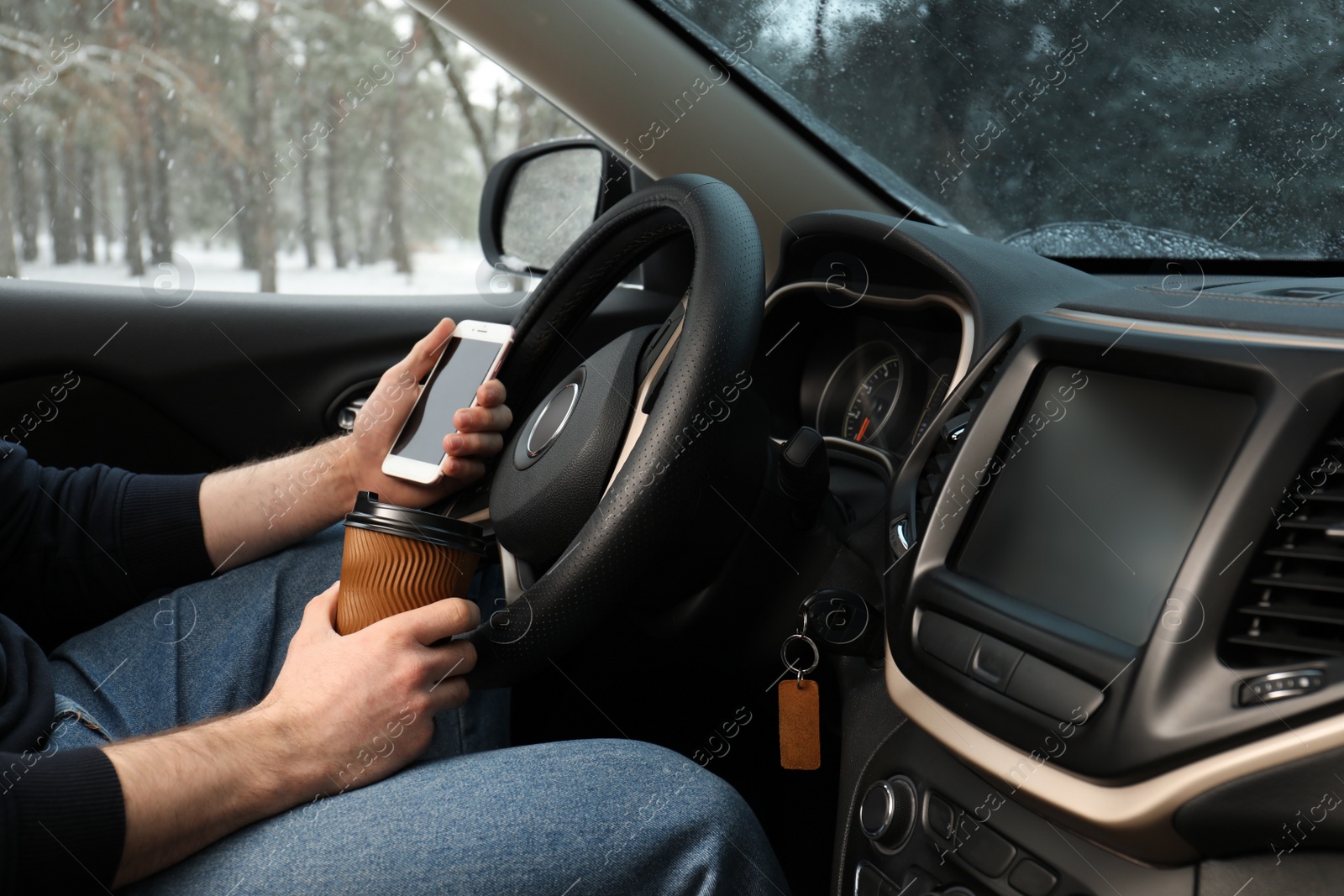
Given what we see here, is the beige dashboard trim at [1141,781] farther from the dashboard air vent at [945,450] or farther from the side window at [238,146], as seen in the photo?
the side window at [238,146]

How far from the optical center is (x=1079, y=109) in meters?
1.25

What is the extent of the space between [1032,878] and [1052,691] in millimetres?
150

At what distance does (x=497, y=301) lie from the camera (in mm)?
1959

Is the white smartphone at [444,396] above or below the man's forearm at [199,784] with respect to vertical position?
above

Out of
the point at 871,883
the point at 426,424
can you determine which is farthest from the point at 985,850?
the point at 426,424

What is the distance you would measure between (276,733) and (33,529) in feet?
2.15

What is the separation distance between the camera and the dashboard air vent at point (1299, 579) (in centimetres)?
62

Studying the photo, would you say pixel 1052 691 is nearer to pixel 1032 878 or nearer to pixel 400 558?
pixel 1032 878

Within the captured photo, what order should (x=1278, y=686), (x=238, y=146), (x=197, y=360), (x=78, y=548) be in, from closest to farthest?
(x=1278, y=686)
(x=78, y=548)
(x=197, y=360)
(x=238, y=146)

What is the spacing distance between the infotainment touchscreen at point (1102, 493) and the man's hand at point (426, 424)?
0.58 m

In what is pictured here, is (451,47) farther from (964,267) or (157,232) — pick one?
(157,232)

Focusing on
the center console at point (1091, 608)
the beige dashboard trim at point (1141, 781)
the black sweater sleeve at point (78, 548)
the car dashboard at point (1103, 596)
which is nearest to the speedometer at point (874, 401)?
the car dashboard at point (1103, 596)

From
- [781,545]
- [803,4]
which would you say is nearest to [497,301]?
[803,4]

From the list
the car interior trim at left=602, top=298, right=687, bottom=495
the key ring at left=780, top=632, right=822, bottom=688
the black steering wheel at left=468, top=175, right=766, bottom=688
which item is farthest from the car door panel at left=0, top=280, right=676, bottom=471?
the key ring at left=780, top=632, right=822, bottom=688
